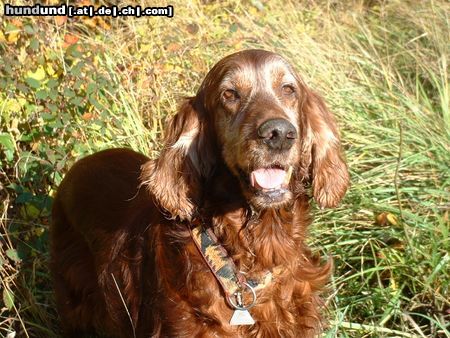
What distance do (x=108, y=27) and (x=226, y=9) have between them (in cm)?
126

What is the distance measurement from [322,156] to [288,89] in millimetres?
322

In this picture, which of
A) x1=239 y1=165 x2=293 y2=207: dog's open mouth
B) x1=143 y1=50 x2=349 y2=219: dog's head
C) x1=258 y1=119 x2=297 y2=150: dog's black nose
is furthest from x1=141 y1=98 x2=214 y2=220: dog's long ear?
x1=258 y1=119 x2=297 y2=150: dog's black nose

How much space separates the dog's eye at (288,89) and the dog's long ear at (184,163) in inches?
13.0

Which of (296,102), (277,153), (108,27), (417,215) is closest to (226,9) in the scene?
(108,27)

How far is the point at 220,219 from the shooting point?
9.39ft

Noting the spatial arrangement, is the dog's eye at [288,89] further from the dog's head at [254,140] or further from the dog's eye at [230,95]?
the dog's eye at [230,95]

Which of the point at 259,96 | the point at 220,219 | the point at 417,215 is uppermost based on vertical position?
the point at 259,96

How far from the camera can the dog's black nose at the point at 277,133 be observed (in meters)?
2.59

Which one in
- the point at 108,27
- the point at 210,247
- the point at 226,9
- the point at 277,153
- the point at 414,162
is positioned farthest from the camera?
the point at 226,9

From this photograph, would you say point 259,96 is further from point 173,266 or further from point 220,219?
point 173,266

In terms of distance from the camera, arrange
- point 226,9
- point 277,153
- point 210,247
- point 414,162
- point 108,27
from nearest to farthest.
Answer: point 277,153
point 210,247
point 414,162
point 108,27
point 226,9

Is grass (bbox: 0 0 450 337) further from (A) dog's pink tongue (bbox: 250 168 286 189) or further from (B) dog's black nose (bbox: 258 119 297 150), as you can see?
(B) dog's black nose (bbox: 258 119 297 150)

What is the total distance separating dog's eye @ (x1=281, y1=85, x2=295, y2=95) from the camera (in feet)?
9.63

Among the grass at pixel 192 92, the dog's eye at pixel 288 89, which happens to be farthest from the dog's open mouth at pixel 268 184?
the grass at pixel 192 92
